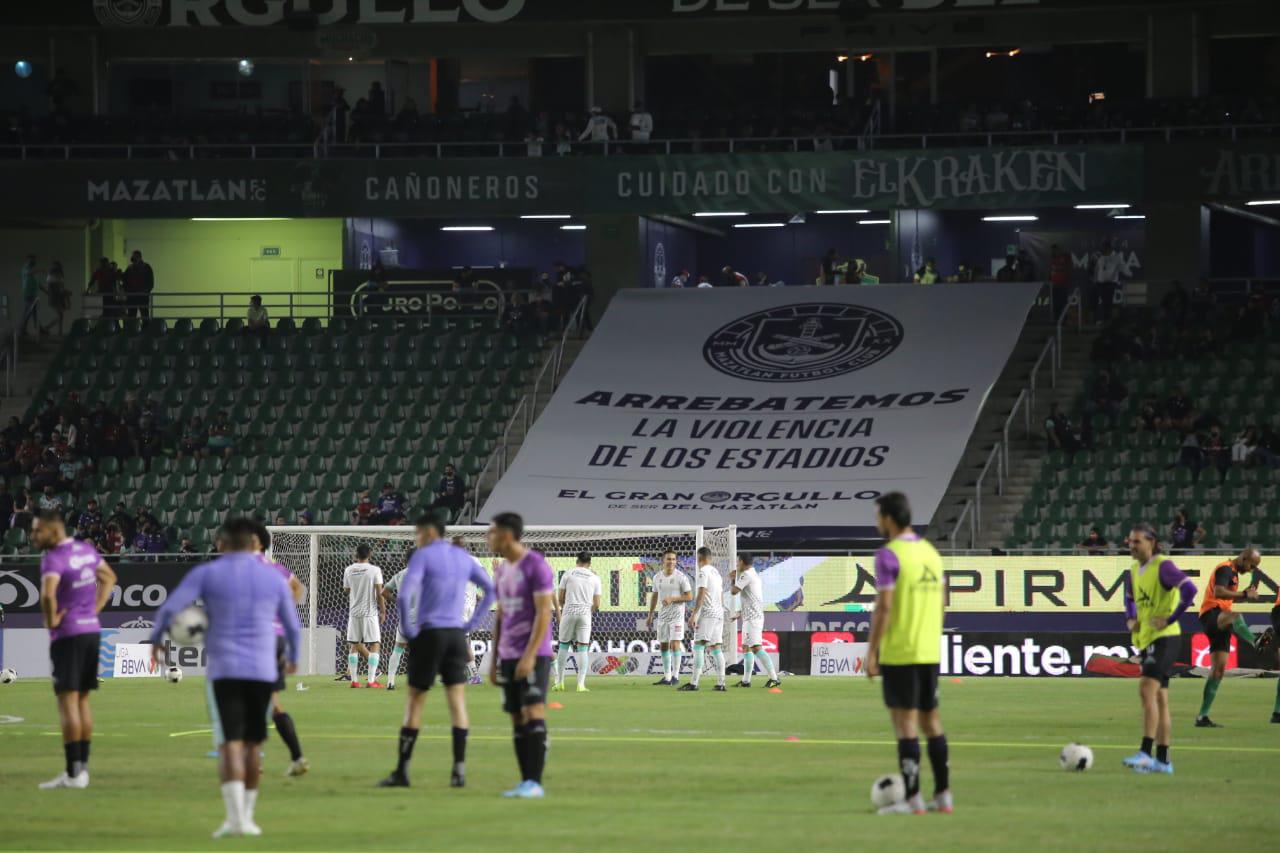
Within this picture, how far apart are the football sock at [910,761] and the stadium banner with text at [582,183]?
32816 millimetres

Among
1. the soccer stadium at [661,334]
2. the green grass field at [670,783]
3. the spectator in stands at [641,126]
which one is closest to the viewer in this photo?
the green grass field at [670,783]

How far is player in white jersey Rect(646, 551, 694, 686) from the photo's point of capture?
100 feet

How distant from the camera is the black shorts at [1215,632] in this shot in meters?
23.0

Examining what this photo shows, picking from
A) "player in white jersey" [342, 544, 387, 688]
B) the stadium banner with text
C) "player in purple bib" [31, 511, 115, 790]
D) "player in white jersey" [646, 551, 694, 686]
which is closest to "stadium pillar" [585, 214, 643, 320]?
the stadium banner with text

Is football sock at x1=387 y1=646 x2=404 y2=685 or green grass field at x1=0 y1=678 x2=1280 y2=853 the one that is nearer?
green grass field at x1=0 y1=678 x2=1280 y2=853

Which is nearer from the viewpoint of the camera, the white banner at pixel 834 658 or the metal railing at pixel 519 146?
the white banner at pixel 834 658

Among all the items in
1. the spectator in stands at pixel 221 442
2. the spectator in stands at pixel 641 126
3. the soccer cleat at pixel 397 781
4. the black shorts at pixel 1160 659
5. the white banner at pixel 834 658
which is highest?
the spectator in stands at pixel 641 126

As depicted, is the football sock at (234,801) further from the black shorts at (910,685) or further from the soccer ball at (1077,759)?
the soccer ball at (1077,759)

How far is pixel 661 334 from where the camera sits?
45.9 m

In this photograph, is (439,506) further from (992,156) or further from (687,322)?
(992,156)

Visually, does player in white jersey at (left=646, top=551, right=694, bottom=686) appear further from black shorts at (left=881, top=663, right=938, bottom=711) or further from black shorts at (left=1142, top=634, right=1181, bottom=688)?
black shorts at (left=881, top=663, right=938, bottom=711)

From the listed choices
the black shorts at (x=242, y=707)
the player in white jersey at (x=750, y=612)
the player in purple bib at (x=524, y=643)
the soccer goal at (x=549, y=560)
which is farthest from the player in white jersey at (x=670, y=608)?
the black shorts at (x=242, y=707)

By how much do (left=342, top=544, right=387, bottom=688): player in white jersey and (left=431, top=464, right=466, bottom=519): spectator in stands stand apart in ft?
29.6

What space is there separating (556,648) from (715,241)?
23.9 metres
